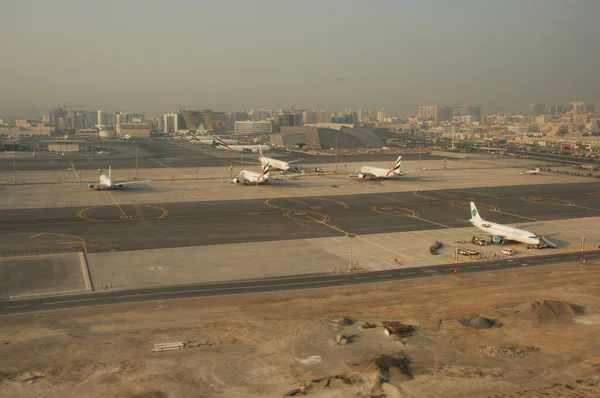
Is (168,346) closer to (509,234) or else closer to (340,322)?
(340,322)

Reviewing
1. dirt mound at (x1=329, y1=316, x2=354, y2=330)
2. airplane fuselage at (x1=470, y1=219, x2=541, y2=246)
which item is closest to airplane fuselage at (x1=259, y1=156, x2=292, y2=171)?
airplane fuselage at (x1=470, y1=219, x2=541, y2=246)

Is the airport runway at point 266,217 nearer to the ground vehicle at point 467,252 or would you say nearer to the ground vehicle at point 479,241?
the ground vehicle at point 479,241

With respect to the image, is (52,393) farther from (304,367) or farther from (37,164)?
(37,164)

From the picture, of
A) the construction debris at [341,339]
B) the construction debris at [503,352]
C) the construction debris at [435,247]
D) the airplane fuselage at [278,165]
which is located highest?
the airplane fuselage at [278,165]

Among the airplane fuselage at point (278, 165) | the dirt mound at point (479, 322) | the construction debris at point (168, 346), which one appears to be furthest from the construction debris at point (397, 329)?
the airplane fuselage at point (278, 165)

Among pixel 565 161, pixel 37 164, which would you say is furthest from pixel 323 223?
pixel 565 161

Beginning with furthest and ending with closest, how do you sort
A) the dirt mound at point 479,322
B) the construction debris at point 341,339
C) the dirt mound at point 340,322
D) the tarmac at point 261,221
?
the tarmac at point 261,221
the dirt mound at point 479,322
the dirt mound at point 340,322
the construction debris at point 341,339
